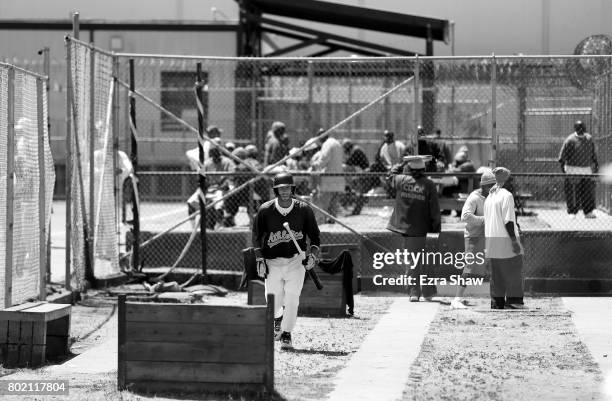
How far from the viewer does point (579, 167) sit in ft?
58.5

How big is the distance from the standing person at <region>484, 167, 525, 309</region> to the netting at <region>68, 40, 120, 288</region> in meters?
4.88

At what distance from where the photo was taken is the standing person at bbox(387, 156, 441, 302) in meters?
14.7

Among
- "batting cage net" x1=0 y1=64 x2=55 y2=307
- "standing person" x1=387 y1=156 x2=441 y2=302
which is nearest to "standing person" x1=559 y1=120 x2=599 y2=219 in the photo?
"standing person" x1=387 y1=156 x2=441 y2=302

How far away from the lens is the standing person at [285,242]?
36.4ft

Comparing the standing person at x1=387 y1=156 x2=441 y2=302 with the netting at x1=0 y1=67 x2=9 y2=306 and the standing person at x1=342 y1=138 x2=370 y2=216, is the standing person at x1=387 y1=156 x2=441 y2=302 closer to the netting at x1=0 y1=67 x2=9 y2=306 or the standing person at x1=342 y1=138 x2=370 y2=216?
the standing person at x1=342 y1=138 x2=370 y2=216

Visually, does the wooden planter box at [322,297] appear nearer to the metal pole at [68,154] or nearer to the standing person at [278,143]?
the metal pole at [68,154]

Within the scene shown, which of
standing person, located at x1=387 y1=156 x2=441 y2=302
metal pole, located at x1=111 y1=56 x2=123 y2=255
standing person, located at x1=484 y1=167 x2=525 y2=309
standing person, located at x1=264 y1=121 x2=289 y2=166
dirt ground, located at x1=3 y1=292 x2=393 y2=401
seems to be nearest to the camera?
dirt ground, located at x1=3 y1=292 x2=393 y2=401

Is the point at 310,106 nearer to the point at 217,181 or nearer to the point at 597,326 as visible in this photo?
the point at 217,181

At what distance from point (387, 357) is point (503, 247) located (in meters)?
3.87

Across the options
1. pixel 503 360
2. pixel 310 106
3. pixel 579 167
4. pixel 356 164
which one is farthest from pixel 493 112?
pixel 310 106

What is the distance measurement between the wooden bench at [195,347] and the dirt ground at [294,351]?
102mm

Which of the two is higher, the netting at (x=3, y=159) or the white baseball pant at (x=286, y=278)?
the netting at (x=3, y=159)

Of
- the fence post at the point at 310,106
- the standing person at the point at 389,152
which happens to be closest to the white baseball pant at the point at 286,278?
the standing person at the point at 389,152

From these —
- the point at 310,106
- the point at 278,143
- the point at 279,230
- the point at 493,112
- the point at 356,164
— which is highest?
the point at 310,106
